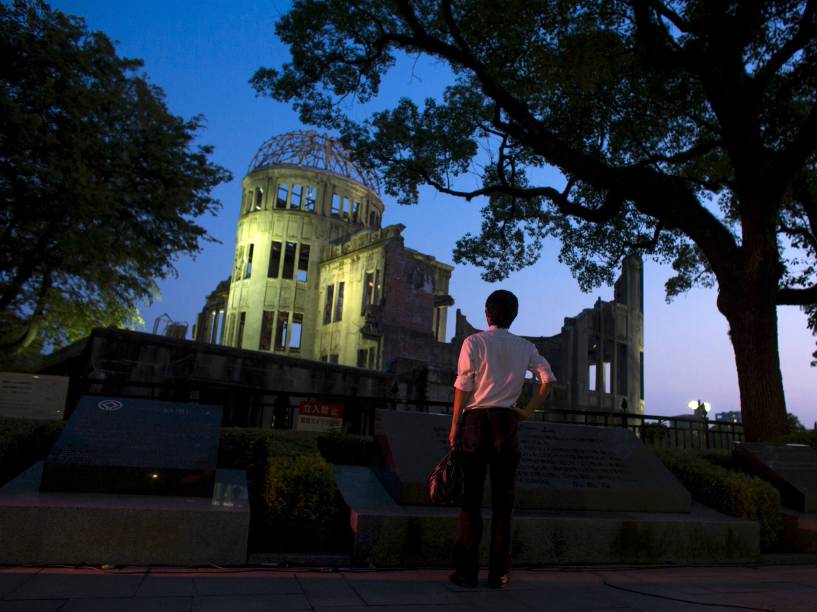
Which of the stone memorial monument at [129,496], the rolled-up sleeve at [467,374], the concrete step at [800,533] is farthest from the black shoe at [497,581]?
the concrete step at [800,533]

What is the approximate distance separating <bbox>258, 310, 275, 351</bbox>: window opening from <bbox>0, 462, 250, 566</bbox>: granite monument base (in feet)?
118

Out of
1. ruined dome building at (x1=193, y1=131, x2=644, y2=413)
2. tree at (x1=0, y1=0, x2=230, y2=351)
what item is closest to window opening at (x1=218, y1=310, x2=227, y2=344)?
ruined dome building at (x1=193, y1=131, x2=644, y2=413)

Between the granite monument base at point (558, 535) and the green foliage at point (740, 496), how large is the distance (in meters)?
0.32

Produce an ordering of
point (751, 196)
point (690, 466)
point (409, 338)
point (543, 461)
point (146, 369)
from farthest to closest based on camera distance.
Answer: point (409, 338) < point (146, 369) < point (751, 196) < point (690, 466) < point (543, 461)

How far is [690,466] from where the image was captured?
7.80 meters

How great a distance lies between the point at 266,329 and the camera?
134 ft

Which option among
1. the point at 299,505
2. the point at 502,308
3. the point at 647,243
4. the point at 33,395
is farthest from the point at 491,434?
the point at 647,243

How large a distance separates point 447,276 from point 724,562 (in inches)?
1336

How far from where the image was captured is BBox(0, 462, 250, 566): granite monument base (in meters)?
4.43

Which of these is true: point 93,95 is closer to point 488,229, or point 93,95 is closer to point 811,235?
point 488,229

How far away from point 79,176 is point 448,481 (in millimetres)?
14983

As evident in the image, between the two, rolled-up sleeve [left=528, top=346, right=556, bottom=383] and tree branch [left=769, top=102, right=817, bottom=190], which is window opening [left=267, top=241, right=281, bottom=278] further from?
rolled-up sleeve [left=528, top=346, right=556, bottom=383]

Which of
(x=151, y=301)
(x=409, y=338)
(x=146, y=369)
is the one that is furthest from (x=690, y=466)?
(x=409, y=338)

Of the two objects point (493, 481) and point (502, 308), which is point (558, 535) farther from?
point (502, 308)
